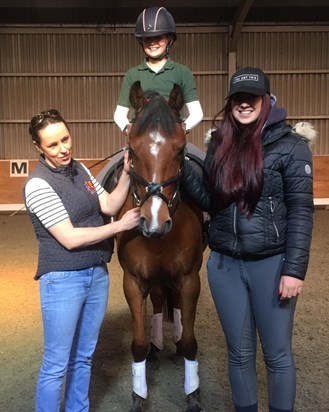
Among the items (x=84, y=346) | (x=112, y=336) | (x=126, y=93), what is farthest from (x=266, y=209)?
(x=112, y=336)

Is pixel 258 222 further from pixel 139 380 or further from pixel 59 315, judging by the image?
pixel 139 380

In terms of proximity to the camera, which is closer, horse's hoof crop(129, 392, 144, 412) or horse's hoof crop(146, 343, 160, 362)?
horse's hoof crop(129, 392, 144, 412)

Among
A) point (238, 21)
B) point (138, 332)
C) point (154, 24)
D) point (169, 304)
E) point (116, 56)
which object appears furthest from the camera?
point (116, 56)

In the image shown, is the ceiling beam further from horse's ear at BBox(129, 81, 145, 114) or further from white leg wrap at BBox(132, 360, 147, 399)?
white leg wrap at BBox(132, 360, 147, 399)

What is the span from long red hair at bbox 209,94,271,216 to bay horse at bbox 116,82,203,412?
0.57 feet

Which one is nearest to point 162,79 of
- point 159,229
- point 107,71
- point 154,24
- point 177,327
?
point 154,24

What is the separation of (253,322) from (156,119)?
1019 millimetres

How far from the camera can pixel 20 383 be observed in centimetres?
295

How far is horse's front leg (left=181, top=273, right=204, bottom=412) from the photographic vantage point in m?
2.53

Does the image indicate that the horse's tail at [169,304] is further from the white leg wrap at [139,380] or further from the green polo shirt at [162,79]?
the green polo shirt at [162,79]

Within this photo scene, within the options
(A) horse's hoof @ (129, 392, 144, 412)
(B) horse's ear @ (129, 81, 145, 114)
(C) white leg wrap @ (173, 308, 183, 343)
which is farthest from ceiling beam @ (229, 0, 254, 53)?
(A) horse's hoof @ (129, 392, 144, 412)

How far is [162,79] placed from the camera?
2.80 m

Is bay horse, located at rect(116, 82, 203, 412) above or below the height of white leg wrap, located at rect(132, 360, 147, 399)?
above

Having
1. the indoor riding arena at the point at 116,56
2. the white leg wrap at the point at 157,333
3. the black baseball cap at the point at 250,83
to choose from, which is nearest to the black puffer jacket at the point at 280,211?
the black baseball cap at the point at 250,83
